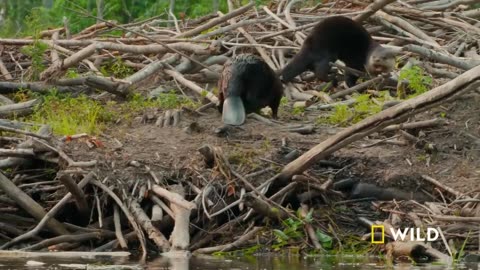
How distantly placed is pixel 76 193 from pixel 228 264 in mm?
Answer: 1494

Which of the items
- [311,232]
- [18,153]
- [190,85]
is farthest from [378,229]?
[190,85]

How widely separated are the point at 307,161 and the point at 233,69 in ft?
Result: 6.66

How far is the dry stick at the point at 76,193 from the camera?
8297mm

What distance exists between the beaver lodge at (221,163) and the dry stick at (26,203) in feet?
0.03

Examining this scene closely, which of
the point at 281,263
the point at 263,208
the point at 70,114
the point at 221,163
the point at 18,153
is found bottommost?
the point at 281,263

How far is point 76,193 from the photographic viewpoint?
8.55 m

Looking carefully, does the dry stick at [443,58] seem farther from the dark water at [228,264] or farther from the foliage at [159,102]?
the dark water at [228,264]

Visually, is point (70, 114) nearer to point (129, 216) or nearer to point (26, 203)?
point (26, 203)

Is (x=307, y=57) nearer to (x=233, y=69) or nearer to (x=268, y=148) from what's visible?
(x=233, y=69)

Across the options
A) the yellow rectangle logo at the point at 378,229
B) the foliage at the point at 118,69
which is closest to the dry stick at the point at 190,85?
the foliage at the point at 118,69

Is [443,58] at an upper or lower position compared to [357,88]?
upper

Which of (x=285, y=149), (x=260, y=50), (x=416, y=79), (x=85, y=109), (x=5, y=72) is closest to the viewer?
(x=285, y=149)

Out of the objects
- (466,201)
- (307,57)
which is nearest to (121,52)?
(307,57)

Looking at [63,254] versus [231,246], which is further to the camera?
[231,246]
